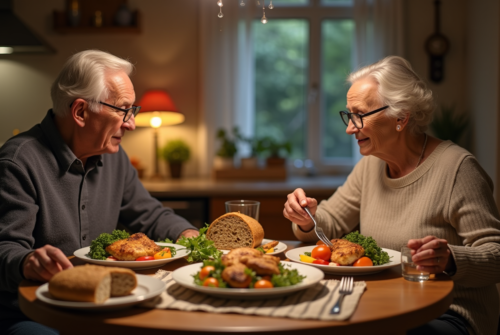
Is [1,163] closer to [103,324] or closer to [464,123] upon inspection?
[103,324]

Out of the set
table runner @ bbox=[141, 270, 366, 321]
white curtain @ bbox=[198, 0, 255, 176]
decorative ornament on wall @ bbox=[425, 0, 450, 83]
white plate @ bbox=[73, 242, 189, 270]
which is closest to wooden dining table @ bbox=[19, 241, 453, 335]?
table runner @ bbox=[141, 270, 366, 321]

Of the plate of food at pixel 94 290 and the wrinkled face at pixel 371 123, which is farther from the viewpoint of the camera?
the wrinkled face at pixel 371 123

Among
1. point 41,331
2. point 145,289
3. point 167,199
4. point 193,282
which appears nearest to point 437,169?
point 193,282

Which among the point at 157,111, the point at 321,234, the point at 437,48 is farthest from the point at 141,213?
the point at 437,48

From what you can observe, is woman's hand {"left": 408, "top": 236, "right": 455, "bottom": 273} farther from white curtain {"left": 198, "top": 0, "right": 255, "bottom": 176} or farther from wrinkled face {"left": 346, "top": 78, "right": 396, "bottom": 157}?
white curtain {"left": 198, "top": 0, "right": 255, "bottom": 176}

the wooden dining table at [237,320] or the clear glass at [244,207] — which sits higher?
the clear glass at [244,207]

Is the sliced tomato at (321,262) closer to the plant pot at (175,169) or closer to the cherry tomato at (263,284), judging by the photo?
the cherry tomato at (263,284)

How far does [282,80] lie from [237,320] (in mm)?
3581

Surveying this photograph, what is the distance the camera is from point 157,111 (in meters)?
3.91

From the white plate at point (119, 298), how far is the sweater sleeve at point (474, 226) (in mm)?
850

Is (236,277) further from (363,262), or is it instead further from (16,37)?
(16,37)

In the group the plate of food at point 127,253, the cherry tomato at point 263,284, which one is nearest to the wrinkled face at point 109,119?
the plate of food at point 127,253

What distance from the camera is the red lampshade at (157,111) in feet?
12.9

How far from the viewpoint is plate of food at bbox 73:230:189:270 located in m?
1.51
